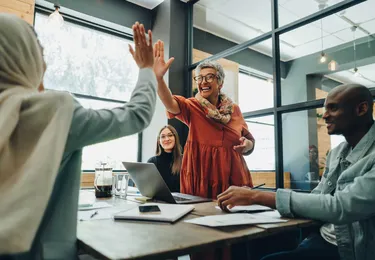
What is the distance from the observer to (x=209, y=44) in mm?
3951

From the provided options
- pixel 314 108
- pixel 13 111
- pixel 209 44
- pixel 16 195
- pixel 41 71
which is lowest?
pixel 16 195

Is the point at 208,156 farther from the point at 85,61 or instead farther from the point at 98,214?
the point at 85,61

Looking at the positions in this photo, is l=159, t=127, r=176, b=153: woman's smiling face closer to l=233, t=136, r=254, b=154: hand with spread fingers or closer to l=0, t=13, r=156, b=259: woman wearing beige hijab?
l=233, t=136, r=254, b=154: hand with spread fingers

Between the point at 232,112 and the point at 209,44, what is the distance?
212 centimetres

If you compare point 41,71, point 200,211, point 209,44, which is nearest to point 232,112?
point 200,211

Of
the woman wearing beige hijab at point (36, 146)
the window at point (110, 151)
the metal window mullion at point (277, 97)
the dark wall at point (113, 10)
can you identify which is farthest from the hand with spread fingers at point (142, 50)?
the dark wall at point (113, 10)

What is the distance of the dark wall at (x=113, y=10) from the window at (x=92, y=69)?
0.23m

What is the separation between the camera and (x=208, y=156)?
1969 mm

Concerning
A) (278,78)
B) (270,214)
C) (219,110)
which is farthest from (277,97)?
(270,214)

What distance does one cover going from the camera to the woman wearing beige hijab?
603 mm

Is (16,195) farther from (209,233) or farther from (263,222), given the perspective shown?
(263,222)

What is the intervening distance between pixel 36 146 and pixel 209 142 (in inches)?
56.1

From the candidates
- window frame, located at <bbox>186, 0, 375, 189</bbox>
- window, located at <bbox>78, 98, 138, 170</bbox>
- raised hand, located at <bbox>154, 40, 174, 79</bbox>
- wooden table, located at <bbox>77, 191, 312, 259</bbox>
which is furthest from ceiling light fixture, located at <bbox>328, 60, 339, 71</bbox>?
window, located at <bbox>78, 98, 138, 170</bbox>

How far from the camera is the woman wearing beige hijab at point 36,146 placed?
23.7 inches
